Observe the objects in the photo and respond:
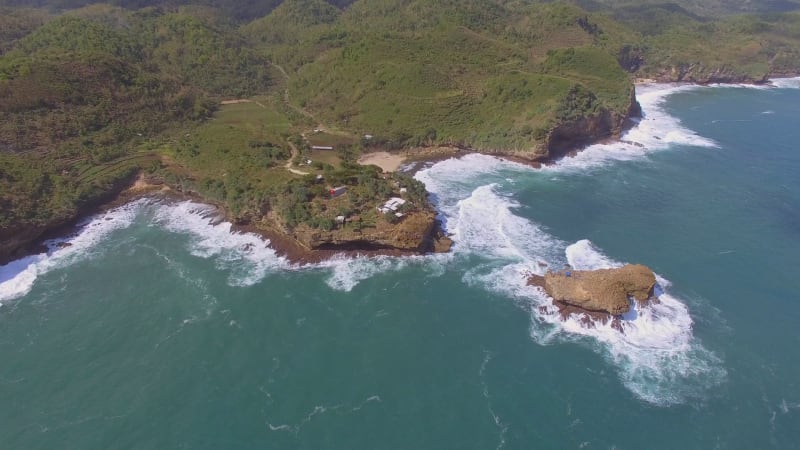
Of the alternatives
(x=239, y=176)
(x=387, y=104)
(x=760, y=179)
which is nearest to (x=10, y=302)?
(x=239, y=176)

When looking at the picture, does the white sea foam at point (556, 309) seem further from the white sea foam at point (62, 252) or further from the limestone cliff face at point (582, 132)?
the white sea foam at point (62, 252)

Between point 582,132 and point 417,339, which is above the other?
point 582,132

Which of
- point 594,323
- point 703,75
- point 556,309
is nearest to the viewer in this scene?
point 594,323

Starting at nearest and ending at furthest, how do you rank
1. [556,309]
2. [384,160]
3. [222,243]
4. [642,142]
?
1. [556,309]
2. [222,243]
3. [384,160]
4. [642,142]

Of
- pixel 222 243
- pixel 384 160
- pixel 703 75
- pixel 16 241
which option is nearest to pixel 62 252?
pixel 16 241

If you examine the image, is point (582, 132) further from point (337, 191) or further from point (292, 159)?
point (292, 159)

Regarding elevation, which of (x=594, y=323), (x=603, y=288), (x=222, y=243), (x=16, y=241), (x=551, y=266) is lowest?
(x=222, y=243)

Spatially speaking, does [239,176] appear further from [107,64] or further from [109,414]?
[107,64]
